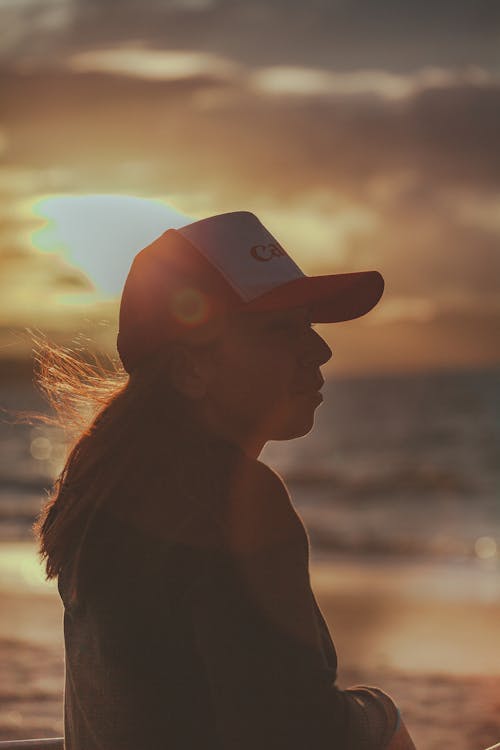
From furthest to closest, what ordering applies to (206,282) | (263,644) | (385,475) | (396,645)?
(385,475) < (396,645) < (206,282) < (263,644)

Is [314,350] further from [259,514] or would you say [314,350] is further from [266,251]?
[259,514]

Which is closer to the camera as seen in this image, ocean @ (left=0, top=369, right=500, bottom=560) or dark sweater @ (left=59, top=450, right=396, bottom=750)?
dark sweater @ (left=59, top=450, right=396, bottom=750)

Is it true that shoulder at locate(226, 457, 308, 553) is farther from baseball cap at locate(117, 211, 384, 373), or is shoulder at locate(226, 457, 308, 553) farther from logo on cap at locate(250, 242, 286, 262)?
logo on cap at locate(250, 242, 286, 262)

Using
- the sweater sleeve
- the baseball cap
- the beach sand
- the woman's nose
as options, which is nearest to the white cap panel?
the baseball cap

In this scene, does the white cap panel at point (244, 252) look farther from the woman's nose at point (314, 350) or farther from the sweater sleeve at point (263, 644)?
the sweater sleeve at point (263, 644)

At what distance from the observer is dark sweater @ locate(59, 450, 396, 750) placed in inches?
59.4

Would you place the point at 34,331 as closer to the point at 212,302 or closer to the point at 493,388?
the point at 212,302

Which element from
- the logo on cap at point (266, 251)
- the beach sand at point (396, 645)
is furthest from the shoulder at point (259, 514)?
the beach sand at point (396, 645)

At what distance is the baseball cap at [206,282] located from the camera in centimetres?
186

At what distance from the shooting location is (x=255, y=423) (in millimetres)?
1839

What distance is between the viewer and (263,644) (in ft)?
4.95

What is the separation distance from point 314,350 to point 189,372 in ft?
0.79

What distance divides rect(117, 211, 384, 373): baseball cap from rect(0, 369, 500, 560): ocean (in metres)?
0.53

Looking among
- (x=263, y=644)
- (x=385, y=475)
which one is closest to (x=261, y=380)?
(x=263, y=644)
